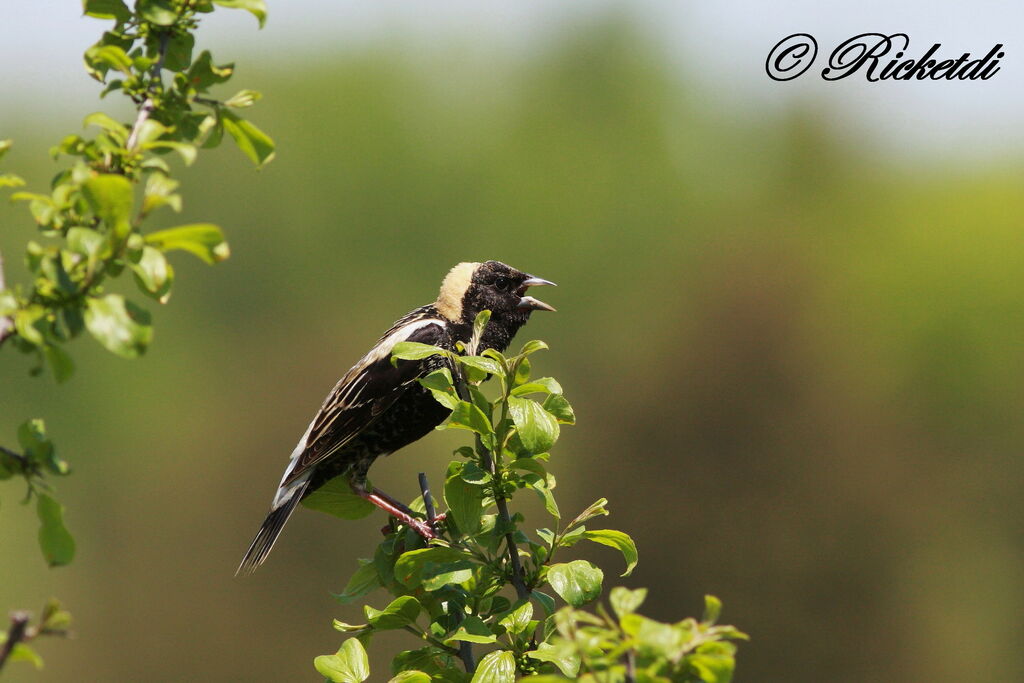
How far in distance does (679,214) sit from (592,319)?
30.8 feet

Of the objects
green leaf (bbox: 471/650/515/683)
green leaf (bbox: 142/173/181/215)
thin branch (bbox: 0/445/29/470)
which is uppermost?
green leaf (bbox: 142/173/181/215)

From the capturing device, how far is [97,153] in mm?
1682

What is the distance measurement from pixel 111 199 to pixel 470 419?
808 millimetres

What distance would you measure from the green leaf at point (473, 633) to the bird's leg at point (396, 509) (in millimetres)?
354

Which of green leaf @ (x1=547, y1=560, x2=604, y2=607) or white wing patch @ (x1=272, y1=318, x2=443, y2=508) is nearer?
green leaf @ (x1=547, y1=560, x2=604, y2=607)

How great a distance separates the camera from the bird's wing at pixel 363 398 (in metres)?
3.77

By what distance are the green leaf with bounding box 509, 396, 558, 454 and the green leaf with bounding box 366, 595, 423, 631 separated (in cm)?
43

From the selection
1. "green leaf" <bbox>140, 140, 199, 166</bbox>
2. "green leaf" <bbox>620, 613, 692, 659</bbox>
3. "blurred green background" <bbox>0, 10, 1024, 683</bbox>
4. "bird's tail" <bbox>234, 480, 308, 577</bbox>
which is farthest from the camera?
"blurred green background" <bbox>0, 10, 1024, 683</bbox>

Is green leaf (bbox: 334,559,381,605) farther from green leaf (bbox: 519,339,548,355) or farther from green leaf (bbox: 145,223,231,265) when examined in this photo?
green leaf (bbox: 145,223,231,265)

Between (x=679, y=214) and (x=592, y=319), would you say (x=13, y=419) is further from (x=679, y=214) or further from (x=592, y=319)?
(x=679, y=214)

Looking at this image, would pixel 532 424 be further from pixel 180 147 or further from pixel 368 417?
pixel 368 417

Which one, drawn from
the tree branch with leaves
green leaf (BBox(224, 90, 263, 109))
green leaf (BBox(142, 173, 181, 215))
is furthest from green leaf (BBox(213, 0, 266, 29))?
green leaf (BBox(142, 173, 181, 215))

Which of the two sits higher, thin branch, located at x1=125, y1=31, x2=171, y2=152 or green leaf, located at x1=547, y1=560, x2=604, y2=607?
thin branch, located at x1=125, y1=31, x2=171, y2=152

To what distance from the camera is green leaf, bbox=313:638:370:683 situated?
201 cm
